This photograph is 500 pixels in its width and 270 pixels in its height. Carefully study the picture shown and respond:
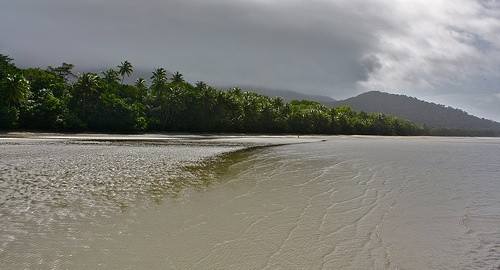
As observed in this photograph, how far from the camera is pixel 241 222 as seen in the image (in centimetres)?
944

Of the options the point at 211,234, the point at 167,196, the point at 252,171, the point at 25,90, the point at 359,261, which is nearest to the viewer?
the point at 359,261

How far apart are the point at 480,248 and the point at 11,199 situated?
12.2 metres

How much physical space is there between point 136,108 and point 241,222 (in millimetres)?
68725

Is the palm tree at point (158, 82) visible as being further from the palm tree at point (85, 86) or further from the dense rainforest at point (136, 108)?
the palm tree at point (85, 86)

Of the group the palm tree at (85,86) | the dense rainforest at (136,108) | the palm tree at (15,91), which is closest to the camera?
the palm tree at (15,91)

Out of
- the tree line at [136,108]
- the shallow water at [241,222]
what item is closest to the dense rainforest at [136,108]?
the tree line at [136,108]

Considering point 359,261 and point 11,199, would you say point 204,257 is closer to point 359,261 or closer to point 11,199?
point 359,261

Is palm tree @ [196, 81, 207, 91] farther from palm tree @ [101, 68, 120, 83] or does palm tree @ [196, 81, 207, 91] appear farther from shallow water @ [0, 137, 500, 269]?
shallow water @ [0, 137, 500, 269]

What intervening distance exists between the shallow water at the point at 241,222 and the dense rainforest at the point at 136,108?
160 ft

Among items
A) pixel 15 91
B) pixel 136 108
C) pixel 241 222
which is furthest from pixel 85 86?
pixel 241 222

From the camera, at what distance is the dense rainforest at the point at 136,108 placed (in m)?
60.1

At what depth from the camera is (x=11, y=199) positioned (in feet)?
36.6

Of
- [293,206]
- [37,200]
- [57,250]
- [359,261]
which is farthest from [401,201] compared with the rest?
[37,200]

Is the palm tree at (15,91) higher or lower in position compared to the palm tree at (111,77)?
lower
